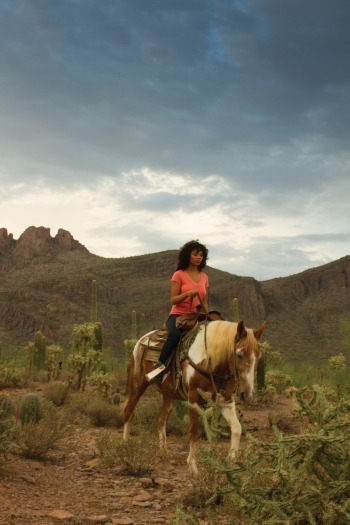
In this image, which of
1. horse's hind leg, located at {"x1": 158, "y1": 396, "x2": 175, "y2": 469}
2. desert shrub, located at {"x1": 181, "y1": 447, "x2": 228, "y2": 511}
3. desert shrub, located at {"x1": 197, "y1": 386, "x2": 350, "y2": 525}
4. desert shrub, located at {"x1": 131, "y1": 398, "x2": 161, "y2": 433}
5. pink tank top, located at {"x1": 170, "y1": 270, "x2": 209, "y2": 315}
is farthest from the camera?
desert shrub, located at {"x1": 131, "y1": 398, "x2": 161, "y2": 433}

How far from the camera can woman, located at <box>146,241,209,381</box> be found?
7051 millimetres

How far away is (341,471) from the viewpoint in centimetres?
288

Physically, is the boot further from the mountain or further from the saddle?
the mountain

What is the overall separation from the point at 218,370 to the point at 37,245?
91.0 meters

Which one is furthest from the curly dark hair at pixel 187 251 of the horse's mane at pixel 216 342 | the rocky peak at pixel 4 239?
the rocky peak at pixel 4 239

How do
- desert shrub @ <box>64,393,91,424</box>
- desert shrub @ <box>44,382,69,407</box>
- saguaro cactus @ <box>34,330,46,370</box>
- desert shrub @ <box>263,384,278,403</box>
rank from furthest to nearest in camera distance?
saguaro cactus @ <box>34,330,46,370</box>, desert shrub @ <box>263,384,278,403</box>, desert shrub @ <box>44,382,69,407</box>, desert shrub @ <box>64,393,91,424</box>

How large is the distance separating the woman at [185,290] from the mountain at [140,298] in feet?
129

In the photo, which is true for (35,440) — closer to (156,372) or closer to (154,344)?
(156,372)

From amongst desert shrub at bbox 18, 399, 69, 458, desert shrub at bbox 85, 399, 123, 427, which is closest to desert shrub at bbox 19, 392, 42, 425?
desert shrub at bbox 85, 399, 123, 427

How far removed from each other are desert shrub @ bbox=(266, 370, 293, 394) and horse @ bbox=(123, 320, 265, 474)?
31.9ft

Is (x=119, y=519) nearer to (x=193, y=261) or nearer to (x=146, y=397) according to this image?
(x=193, y=261)

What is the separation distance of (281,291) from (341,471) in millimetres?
72536

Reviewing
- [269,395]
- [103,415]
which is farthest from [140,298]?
[103,415]

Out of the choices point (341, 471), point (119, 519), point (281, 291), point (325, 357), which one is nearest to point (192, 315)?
point (119, 519)
